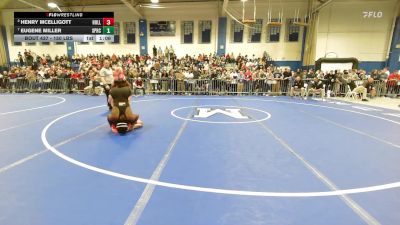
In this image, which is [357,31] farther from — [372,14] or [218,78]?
[218,78]

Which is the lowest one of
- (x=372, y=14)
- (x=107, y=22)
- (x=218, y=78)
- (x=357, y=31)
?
(x=218, y=78)

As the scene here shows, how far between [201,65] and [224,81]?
487 centimetres

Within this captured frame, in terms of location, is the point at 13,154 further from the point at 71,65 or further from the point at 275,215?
the point at 71,65

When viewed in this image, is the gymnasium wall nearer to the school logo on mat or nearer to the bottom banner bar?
the school logo on mat

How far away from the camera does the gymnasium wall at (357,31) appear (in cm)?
2094
